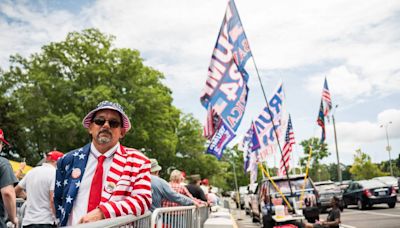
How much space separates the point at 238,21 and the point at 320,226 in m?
5.07

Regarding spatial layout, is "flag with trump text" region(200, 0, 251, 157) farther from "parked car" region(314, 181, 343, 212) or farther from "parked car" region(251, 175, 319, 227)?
"parked car" region(314, 181, 343, 212)

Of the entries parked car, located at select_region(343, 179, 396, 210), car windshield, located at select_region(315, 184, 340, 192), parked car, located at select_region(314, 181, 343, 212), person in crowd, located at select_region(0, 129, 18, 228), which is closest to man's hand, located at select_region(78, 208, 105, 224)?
person in crowd, located at select_region(0, 129, 18, 228)

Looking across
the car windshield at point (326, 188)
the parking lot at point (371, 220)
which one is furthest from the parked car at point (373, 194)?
the parking lot at point (371, 220)

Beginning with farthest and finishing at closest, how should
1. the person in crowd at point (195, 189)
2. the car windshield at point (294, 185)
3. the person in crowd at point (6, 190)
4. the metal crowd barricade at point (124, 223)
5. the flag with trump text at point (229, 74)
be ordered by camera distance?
1. the car windshield at point (294, 185)
2. the flag with trump text at point (229, 74)
3. the person in crowd at point (195, 189)
4. the person in crowd at point (6, 190)
5. the metal crowd barricade at point (124, 223)

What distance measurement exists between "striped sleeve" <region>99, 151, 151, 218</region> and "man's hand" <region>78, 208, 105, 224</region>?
28mm

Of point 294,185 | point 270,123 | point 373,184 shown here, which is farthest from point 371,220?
point 373,184

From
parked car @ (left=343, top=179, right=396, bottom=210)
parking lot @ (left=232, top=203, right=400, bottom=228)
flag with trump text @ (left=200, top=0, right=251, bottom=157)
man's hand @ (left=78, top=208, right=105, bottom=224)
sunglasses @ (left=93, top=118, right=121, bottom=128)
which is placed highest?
flag with trump text @ (left=200, top=0, right=251, bottom=157)

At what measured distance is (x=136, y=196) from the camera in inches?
102

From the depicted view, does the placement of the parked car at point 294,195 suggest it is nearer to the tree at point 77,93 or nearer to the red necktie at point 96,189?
the red necktie at point 96,189

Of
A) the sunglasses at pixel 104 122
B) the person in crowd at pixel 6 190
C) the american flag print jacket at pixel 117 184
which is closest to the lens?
the american flag print jacket at pixel 117 184

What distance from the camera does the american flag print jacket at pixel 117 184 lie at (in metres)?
2.54

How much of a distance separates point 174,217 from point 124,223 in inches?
91.4

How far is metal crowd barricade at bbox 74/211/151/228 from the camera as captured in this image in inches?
75.1

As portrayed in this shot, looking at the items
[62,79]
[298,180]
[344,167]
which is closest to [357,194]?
[298,180]
